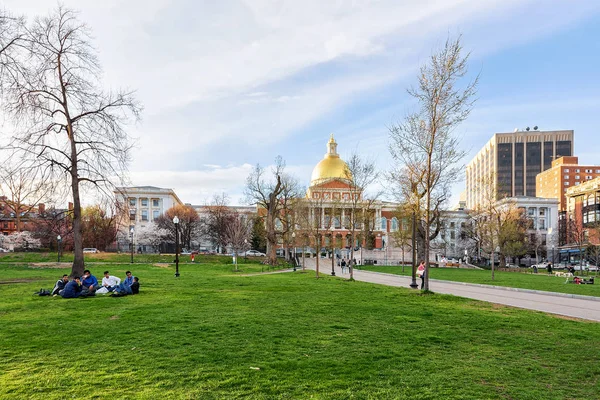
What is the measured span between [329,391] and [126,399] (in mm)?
2647

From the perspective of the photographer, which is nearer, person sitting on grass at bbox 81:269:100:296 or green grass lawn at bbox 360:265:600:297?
person sitting on grass at bbox 81:269:100:296

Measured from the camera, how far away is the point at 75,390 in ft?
19.3

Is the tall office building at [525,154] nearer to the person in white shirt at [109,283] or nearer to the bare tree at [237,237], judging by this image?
the bare tree at [237,237]

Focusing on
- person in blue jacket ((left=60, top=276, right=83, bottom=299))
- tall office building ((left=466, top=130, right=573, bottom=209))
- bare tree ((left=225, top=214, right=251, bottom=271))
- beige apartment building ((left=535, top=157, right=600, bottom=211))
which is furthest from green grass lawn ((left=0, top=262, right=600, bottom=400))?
tall office building ((left=466, top=130, right=573, bottom=209))

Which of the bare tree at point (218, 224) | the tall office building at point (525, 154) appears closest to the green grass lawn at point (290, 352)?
the bare tree at point (218, 224)

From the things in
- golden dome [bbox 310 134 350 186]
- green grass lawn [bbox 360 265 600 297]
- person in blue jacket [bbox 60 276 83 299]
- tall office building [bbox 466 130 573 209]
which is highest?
tall office building [bbox 466 130 573 209]

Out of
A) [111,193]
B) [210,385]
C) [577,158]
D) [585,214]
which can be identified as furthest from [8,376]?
[577,158]

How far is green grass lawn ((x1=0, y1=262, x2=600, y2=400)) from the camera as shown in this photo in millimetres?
6098

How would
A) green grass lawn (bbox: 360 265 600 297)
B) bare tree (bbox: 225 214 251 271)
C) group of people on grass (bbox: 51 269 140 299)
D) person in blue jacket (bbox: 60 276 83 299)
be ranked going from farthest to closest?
bare tree (bbox: 225 214 251 271), green grass lawn (bbox: 360 265 600 297), group of people on grass (bbox: 51 269 140 299), person in blue jacket (bbox: 60 276 83 299)

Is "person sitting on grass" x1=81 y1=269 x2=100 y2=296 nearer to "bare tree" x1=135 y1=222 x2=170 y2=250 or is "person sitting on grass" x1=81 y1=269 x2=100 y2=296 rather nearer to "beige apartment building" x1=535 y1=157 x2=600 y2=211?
"bare tree" x1=135 y1=222 x2=170 y2=250

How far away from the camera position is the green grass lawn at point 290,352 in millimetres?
6098

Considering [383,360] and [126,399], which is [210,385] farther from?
[383,360]

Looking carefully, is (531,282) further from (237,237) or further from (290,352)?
(290,352)

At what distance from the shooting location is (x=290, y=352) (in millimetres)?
8023
